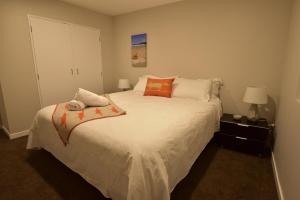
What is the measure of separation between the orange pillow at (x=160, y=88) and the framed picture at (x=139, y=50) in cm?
93

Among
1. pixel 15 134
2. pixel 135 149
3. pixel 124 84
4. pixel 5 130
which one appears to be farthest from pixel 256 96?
pixel 5 130

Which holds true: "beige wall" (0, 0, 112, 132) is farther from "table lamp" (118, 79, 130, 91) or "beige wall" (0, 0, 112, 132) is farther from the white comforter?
"table lamp" (118, 79, 130, 91)

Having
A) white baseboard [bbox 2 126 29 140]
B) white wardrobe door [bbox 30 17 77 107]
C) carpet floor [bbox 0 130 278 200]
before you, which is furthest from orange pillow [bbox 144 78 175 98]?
white baseboard [bbox 2 126 29 140]

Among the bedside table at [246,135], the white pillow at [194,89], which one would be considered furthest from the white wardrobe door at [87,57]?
the bedside table at [246,135]

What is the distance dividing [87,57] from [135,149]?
10.1 feet

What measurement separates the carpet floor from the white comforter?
236mm

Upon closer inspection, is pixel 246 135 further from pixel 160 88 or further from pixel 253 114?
pixel 160 88

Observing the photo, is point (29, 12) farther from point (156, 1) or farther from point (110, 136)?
point (110, 136)

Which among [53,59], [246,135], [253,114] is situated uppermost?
[53,59]

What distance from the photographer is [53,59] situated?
10.3 ft

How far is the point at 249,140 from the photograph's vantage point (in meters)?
2.29

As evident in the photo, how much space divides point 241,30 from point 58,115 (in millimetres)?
2780

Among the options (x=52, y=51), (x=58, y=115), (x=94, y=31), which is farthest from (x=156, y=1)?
(x=58, y=115)

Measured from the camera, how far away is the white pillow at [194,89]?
2.66 metres
